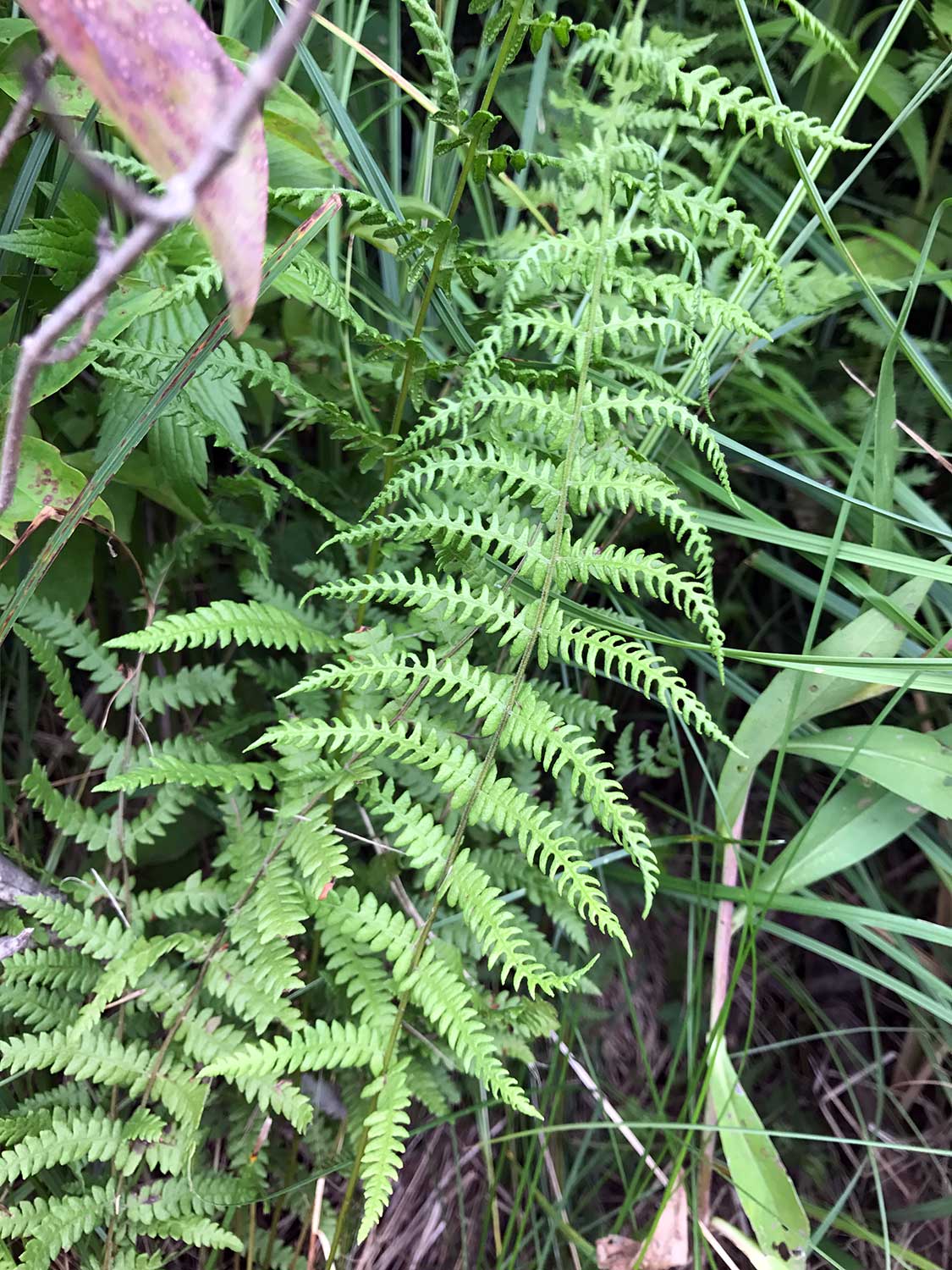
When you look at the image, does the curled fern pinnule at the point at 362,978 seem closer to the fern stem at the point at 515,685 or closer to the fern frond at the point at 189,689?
the fern stem at the point at 515,685

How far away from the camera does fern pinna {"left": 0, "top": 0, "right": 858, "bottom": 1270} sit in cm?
99

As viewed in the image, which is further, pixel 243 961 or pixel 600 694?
pixel 600 694

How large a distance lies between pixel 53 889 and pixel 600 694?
99cm

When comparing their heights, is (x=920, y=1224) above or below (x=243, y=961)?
below

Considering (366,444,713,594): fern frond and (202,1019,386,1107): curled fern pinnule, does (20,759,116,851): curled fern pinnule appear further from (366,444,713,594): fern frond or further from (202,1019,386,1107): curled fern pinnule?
(366,444,713,594): fern frond

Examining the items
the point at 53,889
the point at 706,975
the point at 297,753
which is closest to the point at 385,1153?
the point at 297,753

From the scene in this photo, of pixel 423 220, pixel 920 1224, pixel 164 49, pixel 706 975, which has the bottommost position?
pixel 920 1224

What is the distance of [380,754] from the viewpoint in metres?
1.01

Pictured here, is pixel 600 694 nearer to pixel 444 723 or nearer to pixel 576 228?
pixel 444 723

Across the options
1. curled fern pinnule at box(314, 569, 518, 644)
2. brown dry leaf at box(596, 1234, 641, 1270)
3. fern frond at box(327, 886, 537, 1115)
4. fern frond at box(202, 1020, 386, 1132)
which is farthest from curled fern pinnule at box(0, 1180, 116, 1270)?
curled fern pinnule at box(314, 569, 518, 644)

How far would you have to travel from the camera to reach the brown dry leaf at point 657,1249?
1289 millimetres

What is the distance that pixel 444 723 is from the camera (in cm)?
115

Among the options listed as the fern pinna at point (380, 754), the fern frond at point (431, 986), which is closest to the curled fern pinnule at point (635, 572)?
the fern pinna at point (380, 754)

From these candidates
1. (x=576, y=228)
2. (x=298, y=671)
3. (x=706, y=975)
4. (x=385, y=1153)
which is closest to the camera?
(x=385, y=1153)
